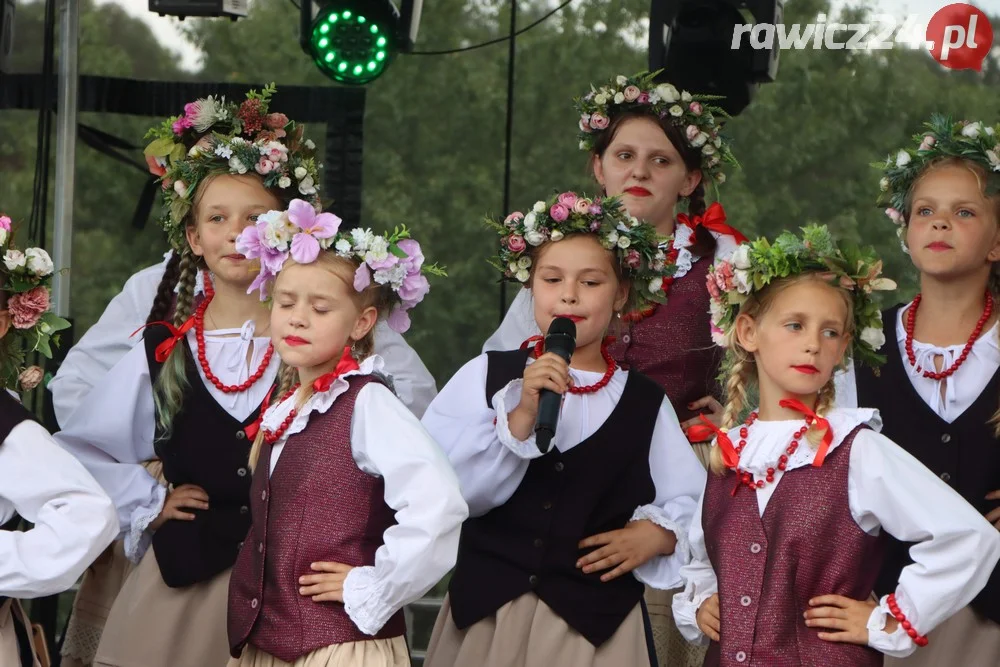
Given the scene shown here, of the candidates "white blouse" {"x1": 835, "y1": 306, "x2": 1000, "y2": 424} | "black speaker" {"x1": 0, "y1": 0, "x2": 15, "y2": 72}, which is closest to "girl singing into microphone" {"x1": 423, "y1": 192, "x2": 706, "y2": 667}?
"white blouse" {"x1": 835, "y1": 306, "x2": 1000, "y2": 424}

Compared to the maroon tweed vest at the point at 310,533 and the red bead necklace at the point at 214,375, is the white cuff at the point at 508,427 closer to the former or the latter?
the maroon tweed vest at the point at 310,533

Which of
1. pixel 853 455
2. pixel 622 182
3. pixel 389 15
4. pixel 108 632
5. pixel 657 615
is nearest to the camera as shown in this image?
pixel 853 455

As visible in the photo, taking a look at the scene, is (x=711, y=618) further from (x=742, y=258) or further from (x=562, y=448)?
(x=742, y=258)

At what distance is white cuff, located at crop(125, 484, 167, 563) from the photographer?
379 centimetres

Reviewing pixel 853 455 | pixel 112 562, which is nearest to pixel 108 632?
pixel 112 562

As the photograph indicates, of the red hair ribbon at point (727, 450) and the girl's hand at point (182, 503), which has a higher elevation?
the red hair ribbon at point (727, 450)

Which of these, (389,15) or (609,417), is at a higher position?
(389,15)

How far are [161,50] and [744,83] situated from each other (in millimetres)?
2455

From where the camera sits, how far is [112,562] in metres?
4.13

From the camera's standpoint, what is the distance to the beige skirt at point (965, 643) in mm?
3559

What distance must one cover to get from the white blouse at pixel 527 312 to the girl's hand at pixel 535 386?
95 cm

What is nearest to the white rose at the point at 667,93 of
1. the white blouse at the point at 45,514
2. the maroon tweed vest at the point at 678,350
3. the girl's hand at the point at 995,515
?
the maroon tweed vest at the point at 678,350

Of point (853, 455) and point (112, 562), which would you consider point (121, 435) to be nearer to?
point (112, 562)

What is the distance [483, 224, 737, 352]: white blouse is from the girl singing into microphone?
0.77m
